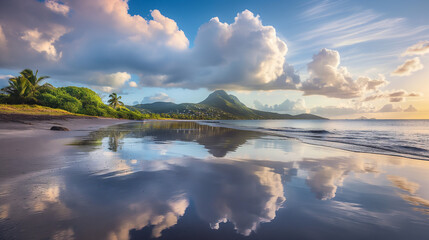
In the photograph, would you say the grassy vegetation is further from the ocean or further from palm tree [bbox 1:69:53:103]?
the ocean

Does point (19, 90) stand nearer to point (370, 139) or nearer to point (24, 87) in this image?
point (24, 87)

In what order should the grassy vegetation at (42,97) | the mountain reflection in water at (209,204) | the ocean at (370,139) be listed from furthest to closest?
1. the grassy vegetation at (42,97)
2. the ocean at (370,139)
3. the mountain reflection in water at (209,204)

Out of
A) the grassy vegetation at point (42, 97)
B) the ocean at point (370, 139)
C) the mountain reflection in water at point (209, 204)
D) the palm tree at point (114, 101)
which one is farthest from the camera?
the palm tree at point (114, 101)

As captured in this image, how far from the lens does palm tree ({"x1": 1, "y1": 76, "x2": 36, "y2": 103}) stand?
5009cm

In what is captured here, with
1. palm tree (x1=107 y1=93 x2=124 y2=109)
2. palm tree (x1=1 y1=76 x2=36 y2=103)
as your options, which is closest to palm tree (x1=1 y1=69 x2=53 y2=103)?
palm tree (x1=1 y1=76 x2=36 y2=103)

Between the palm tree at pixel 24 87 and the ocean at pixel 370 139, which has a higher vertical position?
the palm tree at pixel 24 87

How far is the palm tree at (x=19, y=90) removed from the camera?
5009 cm

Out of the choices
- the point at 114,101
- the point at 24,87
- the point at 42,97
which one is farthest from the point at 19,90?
the point at 114,101

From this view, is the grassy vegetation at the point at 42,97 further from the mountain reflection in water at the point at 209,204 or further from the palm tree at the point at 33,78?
the mountain reflection in water at the point at 209,204

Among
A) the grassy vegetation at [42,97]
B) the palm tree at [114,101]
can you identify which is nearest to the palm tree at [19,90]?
the grassy vegetation at [42,97]

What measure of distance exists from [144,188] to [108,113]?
100860 millimetres

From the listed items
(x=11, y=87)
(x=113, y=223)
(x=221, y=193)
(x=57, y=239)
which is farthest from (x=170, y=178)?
(x=11, y=87)

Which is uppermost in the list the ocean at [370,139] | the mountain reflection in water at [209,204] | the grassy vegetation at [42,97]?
the grassy vegetation at [42,97]

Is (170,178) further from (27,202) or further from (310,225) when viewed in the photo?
(310,225)
